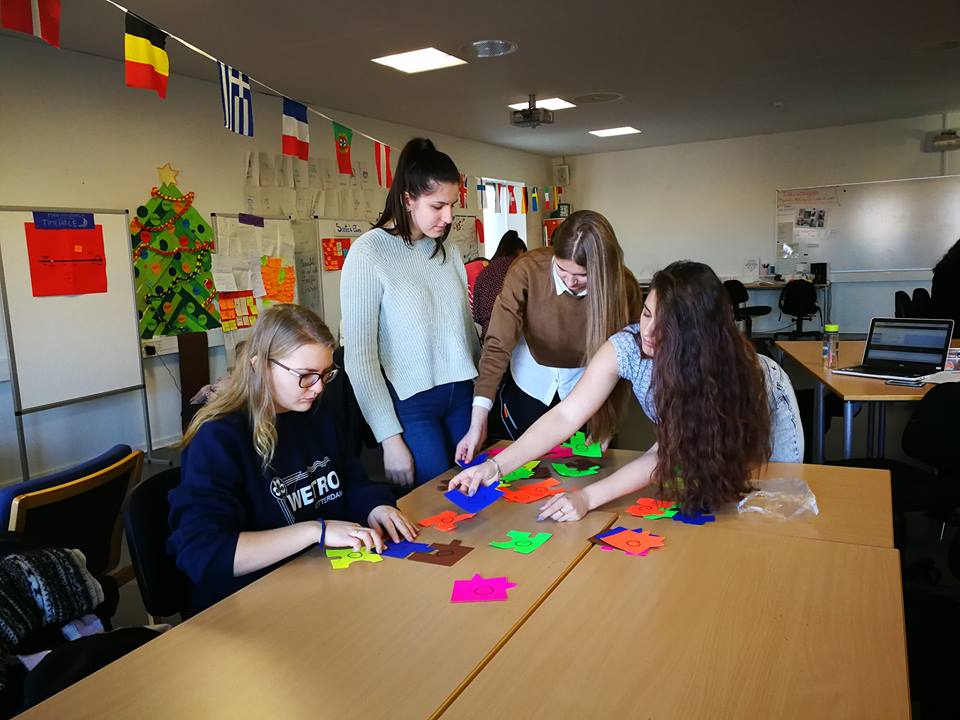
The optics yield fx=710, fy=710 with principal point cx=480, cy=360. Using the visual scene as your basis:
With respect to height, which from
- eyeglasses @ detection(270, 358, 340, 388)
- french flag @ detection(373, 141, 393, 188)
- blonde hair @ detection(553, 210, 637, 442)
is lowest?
eyeglasses @ detection(270, 358, 340, 388)

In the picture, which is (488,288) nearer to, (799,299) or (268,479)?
(268,479)

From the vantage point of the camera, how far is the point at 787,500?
1.58 m

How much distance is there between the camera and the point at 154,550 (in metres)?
1.51

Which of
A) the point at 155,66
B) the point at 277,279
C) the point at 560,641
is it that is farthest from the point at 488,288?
the point at 560,641

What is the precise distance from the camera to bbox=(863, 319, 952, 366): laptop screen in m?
3.16

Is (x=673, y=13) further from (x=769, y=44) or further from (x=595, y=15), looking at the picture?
(x=769, y=44)

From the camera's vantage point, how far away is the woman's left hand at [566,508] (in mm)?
1546

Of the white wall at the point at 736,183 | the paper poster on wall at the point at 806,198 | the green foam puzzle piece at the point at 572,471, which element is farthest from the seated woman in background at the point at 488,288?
the paper poster on wall at the point at 806,198

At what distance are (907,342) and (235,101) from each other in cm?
330

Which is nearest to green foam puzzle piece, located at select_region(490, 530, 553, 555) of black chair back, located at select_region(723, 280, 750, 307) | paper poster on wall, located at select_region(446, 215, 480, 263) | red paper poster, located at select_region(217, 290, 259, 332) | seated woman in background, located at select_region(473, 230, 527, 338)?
seated woman in background, located at select_region(473, 230, 527, 338)

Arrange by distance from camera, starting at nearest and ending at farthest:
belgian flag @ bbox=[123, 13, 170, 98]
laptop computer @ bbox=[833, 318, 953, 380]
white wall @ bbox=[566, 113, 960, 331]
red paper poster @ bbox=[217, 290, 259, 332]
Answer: belgian flag @ bbox=[123, 13, 170, 98], laptop computer @ bbox=[833, 318, 953, 380], red paper poster @ bbox=[217, 290, 259, 332], white wall @ bbox=[566, 113, 960, 331]

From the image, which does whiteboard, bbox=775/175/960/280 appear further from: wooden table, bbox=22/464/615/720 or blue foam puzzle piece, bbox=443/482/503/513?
wooden table, bbox=22/464/615/720

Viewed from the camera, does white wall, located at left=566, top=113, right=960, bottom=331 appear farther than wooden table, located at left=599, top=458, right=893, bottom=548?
Yes

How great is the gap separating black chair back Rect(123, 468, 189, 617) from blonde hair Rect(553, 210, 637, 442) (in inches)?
45.5
